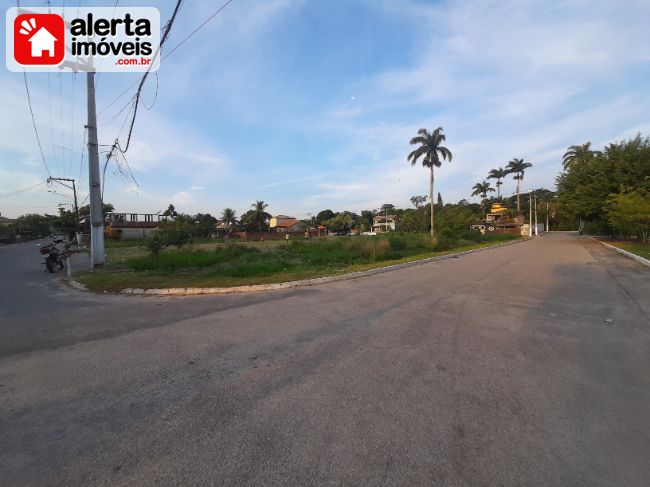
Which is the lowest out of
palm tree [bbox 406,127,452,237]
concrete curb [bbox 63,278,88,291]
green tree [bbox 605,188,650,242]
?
concrete curb [bbox 63,278,88,291]

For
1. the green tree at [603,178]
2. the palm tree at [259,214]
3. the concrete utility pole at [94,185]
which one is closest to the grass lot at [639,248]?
the green tree at [603,178]

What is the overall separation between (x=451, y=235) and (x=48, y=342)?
95.0 ft

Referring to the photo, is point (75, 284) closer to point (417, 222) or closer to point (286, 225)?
point (417, 222)

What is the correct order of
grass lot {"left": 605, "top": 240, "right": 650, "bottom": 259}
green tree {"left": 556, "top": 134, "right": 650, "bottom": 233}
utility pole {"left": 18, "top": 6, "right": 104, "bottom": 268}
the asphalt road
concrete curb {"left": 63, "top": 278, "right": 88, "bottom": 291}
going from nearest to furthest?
the asphalt road
concrete curb {"left": 63, "top": 278, "right": 88, "bottom": 291}
utility pole {"left": 18, "top": 6, "right": 104, "bottom": 268}
grass lot {"left": 605, "top": 240, "right": 650, "bottom": 259}
green tree {"left": 556, "top": 134, "right": 650, "bottom": 233}

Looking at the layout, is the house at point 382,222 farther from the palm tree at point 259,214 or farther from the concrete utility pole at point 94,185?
the concrete utility pole at point 94,185

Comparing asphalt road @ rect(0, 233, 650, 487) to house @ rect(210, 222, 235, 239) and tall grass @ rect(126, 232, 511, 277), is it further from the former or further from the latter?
house @ rect(210, 222, 235, 239)

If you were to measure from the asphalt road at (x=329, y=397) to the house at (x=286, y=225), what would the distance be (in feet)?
258

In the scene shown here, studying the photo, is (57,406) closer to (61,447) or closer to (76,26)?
(61,447)

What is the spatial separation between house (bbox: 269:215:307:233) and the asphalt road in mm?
78600

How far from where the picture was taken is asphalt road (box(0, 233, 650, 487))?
7.25ft

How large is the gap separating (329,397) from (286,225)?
94.6 metres

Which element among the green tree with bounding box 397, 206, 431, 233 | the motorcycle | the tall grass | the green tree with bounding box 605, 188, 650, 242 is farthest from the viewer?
the green tree with bounding box 397, 206, 431, 233

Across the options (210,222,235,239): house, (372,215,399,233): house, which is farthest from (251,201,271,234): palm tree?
(372,215,399,233): house

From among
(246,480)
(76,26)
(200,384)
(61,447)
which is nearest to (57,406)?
(61,447)
